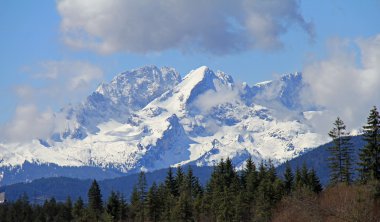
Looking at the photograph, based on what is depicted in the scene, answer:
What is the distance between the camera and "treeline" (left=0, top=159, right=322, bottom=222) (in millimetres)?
114438

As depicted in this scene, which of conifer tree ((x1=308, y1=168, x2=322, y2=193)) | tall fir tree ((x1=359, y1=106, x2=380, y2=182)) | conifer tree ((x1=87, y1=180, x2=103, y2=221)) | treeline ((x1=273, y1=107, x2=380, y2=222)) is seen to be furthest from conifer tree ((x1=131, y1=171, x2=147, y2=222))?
tall fir tree ((x1=359, y1=106, x2=380, y2=182))

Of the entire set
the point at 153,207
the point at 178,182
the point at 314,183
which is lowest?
the point at 153,207

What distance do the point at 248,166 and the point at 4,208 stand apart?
262 ft

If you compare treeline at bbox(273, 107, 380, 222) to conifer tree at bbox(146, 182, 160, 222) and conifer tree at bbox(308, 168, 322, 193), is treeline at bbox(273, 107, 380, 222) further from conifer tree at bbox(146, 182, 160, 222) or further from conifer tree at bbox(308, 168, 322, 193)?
conifer tree at bbox(146, 182, 160, 222)

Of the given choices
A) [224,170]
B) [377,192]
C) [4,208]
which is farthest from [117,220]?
[377,192]

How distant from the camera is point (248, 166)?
14300cm

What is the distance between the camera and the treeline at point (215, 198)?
375 ft

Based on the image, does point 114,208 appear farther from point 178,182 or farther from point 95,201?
point 95,201

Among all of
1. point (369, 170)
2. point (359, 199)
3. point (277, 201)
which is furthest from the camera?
point (277, 201)

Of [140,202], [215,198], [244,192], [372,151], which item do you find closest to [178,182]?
[140,202]

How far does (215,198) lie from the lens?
4774 inches

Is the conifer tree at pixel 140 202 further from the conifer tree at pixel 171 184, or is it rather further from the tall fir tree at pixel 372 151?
the tall fir tree at pixel 372 151

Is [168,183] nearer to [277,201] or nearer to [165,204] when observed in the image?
[165,204]

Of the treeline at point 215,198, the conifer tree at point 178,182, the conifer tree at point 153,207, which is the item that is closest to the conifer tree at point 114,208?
the treeline at point 215,198
